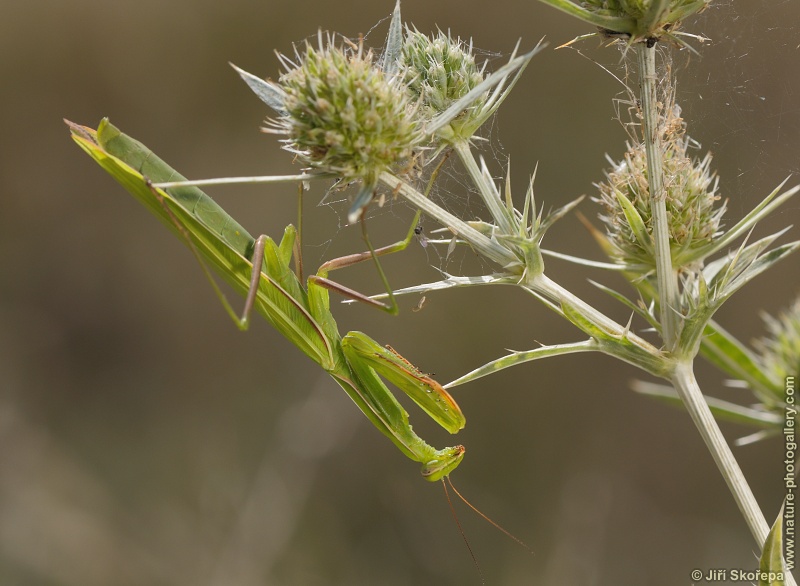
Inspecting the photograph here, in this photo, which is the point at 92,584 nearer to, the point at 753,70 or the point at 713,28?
the point at 713,28

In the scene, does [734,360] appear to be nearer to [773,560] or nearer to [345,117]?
[773,560]

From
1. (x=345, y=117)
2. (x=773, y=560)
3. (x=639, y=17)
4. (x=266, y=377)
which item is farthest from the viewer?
(x=266, y=377)

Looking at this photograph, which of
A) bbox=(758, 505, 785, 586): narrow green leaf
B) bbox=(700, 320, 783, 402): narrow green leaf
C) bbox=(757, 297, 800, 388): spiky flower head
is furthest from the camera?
bbox=(757, 297, 800, 388): spiky flower head

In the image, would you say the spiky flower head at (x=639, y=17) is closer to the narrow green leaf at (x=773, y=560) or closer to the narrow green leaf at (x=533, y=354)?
the narrow green leaf at (x=533, y=354)

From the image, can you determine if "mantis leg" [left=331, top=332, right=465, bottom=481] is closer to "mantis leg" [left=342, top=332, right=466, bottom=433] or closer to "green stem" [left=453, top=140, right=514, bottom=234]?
"mantis leg" [left=342, top=332, right=466, bottom=433]

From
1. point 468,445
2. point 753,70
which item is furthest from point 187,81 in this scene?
point 753,70

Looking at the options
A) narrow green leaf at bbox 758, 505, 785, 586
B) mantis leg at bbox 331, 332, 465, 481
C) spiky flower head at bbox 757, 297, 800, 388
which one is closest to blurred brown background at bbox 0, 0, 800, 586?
spiky flower head at bbox 757, 297, 800, 388

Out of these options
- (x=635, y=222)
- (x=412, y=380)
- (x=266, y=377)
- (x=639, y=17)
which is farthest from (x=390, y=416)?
(x=266, y=377)
